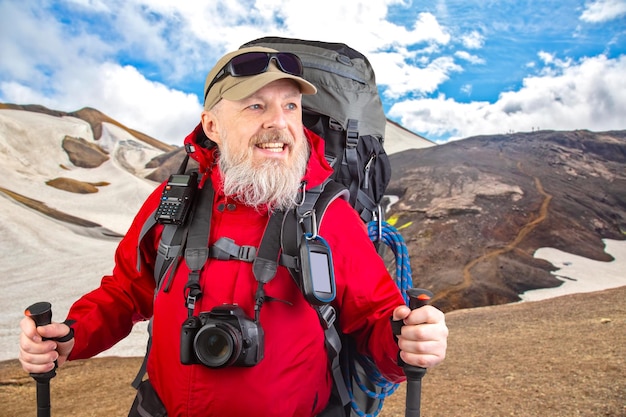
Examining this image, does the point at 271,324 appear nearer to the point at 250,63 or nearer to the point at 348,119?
the point at 250,63

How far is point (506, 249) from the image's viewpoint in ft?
46.8

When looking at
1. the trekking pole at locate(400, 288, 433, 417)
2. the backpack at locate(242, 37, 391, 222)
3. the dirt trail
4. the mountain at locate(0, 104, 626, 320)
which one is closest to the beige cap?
the backpack at locate(242, 37, 391, 222)

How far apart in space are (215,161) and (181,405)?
1.32m

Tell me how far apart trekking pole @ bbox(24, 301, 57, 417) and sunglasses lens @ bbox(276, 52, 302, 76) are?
1.60 m

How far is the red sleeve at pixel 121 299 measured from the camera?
268 centimetres

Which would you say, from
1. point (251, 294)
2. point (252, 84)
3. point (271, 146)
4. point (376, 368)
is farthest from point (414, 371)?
point (252, 84)

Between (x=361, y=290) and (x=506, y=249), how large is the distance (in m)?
12.9

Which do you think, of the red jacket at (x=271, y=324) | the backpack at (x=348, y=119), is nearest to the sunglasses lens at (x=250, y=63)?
the red jacket at (x=271, y=324)

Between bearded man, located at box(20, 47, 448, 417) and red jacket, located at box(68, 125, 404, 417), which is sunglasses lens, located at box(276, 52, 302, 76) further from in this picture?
red jacket, located at box(68, 125, 404, 417)

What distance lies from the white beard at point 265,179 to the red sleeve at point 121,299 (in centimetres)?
55

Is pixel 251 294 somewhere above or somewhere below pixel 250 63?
below

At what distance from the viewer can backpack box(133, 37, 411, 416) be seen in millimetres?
2408

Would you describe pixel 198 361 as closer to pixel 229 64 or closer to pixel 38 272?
→ pixel 229 64

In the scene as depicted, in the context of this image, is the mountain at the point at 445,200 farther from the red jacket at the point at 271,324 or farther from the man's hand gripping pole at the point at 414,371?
the man's hand gripping pole at the point at 414,371
